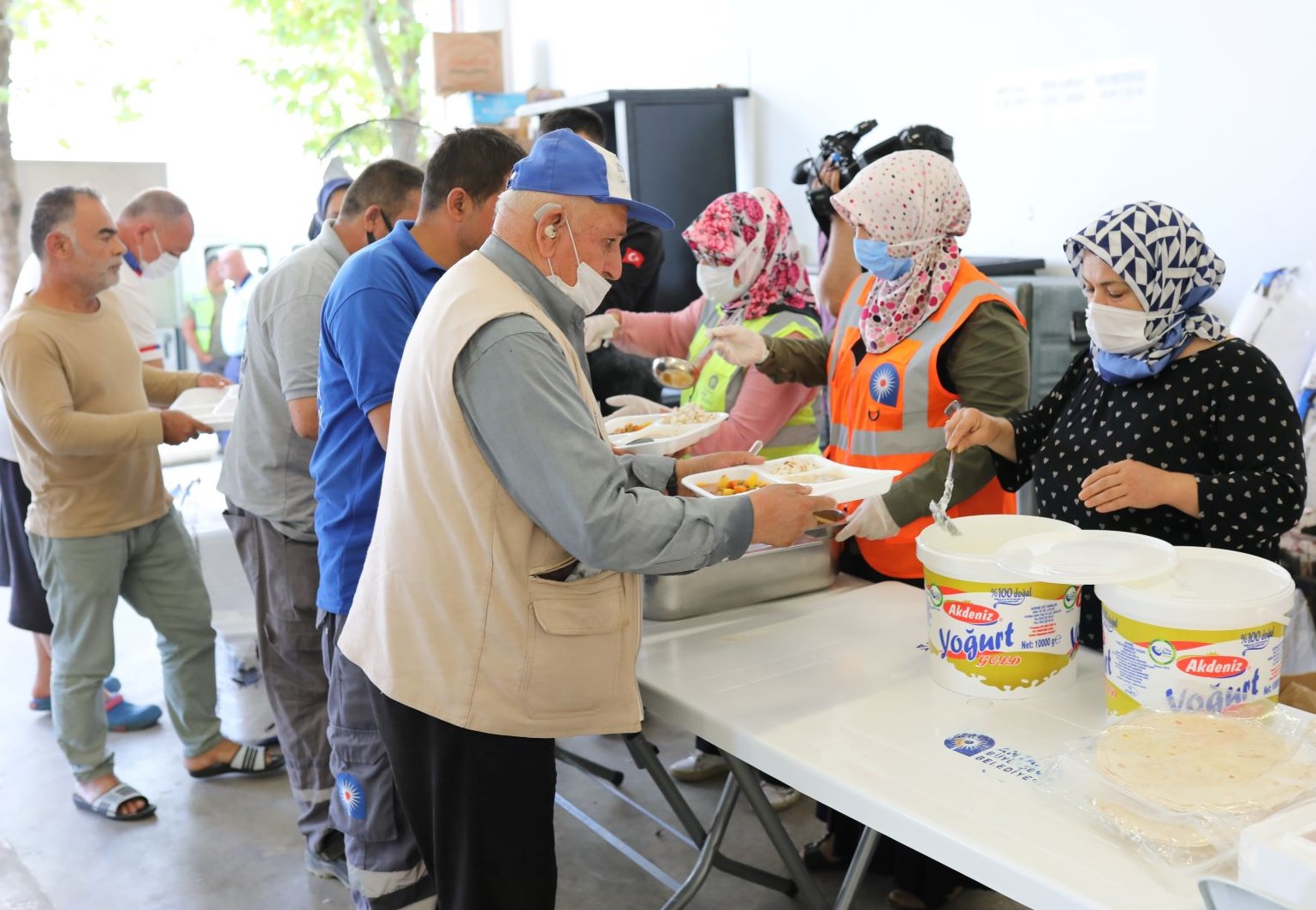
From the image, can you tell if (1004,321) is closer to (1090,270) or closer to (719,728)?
(1090,270)

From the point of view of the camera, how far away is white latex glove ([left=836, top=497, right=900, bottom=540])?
7.16 ft

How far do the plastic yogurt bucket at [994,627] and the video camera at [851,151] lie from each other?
6.81ft

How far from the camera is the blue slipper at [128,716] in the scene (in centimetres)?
396

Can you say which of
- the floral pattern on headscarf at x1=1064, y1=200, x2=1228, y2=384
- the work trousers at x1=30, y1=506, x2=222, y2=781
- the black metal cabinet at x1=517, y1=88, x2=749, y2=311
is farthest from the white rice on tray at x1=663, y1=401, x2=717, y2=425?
the black metal cabinet at x1=517, y1=88, x2=749, y2=311

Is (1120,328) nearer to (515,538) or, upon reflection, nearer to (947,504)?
(947,504)

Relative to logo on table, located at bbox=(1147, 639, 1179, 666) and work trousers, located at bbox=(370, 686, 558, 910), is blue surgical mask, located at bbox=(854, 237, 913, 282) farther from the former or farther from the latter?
work trousers, located at bbox=(370, 686, 558, 910)

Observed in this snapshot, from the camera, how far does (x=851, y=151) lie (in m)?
3.84

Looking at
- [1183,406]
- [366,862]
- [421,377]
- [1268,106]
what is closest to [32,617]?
[366,862]

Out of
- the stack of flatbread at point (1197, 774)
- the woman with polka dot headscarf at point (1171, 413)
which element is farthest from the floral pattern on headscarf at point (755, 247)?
the stack of flatbread at point (1197, 774)

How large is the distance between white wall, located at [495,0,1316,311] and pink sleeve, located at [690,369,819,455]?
1.62m

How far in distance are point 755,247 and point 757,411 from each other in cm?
A: 48

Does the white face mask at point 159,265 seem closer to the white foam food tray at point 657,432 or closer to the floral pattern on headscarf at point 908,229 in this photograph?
the white foam food tray at point 657,432

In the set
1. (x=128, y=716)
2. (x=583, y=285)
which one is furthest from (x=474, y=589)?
(x=128, y=716)

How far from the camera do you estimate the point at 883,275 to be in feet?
7.98
